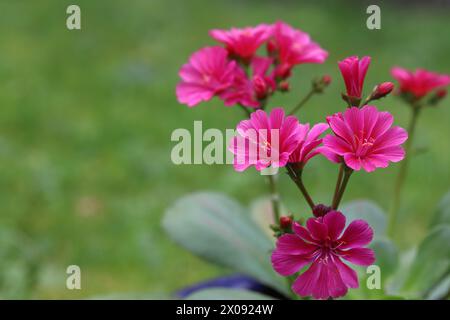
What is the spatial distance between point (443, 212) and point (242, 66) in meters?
0.51

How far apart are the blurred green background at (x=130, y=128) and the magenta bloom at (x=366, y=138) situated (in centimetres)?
82

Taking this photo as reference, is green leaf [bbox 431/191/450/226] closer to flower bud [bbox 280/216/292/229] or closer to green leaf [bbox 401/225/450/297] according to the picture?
green leaf [bbox 401/225/450/297]

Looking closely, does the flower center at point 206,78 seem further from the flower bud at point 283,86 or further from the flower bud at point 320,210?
the flower bud at point 320,210

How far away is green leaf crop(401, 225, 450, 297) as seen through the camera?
110 cm

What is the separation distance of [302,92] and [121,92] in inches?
27.5

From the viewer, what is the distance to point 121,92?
2.60 meters

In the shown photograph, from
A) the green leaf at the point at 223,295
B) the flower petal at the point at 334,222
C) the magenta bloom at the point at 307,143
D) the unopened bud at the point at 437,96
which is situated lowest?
the green leaf at the point at 223,295

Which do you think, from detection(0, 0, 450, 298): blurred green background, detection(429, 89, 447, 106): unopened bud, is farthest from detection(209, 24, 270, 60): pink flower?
detection(0, 0, 450, 298): blurred green background

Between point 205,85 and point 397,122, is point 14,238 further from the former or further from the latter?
point 397,122

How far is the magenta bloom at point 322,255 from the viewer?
0.72 metres

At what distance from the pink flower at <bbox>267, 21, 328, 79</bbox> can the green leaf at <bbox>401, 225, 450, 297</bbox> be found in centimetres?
37

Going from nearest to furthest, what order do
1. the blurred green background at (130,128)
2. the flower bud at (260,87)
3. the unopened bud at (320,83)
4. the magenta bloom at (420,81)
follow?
1. the flower bud at (260,87)
2. the unopened bud at (320,83)
3. the magenta bloom at (420,81)
4. the blurred green background at (130,128)

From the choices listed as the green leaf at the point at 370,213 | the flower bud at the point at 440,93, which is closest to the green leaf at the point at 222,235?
the green leaf at the point at 370,213
